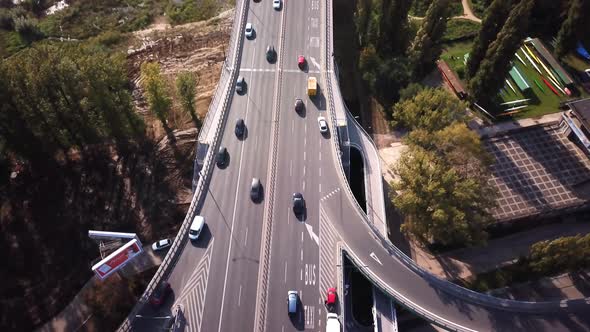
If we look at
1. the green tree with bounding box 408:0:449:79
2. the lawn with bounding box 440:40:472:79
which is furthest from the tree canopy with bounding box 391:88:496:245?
the lawn with bounding box 440:40:472:79

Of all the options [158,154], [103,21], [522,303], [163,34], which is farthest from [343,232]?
[103,21]

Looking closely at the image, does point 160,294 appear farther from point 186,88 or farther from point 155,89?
point 186,88

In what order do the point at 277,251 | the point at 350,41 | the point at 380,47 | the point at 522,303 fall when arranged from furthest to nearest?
the point at 350,41 → the point at 380,47 → the point at 277,251 → the point at 522,303

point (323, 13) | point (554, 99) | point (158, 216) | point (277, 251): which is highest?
point (323, 13)

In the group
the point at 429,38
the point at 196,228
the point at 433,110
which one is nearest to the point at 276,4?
the point at 429,38

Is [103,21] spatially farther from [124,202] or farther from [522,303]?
[522,303]

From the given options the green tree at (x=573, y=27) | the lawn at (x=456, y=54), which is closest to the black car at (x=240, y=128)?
the lawn at (x=456, y=54)
